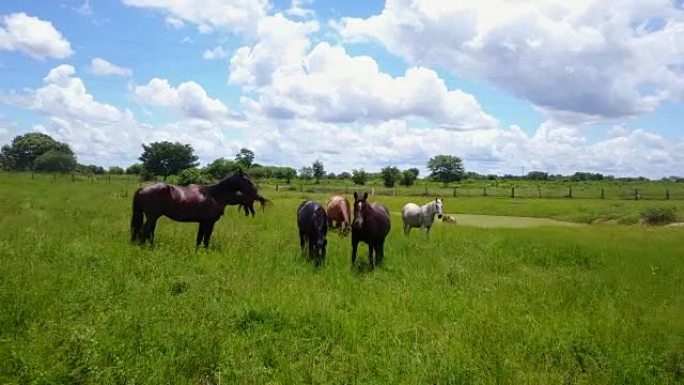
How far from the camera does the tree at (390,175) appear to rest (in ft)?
271

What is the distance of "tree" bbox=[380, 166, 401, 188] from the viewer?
82688 millimetres

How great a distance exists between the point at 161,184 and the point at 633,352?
37.3 ft

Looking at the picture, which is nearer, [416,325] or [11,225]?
[416,325]

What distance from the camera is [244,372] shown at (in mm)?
5824

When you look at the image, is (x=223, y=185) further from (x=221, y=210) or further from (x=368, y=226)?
(x=368, y=226)

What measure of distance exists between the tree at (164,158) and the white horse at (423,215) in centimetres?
7881

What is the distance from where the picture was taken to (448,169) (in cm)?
10606

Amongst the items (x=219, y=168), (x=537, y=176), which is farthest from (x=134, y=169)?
(x=537, y=176)

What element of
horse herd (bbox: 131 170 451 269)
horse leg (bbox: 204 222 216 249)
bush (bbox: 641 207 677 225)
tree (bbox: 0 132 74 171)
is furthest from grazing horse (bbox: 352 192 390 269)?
tree (bbox: 0 132 74 171)

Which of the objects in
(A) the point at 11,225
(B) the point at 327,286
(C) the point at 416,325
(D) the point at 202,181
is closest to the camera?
(C) the point at 416,325

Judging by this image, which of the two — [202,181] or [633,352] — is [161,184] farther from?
[202,181]

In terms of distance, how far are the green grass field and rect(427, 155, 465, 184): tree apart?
92667 mm

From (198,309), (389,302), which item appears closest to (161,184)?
(198,309)

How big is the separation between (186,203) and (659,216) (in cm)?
2962
